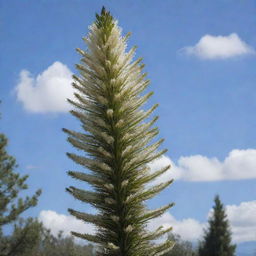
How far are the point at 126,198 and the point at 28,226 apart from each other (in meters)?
20.1

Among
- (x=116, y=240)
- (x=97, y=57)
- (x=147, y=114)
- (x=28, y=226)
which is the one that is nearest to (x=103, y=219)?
Result: (x=116, y=240)

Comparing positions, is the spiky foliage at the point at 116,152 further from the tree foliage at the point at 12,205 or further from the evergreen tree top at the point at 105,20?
the tree foliage at the point at 12,205

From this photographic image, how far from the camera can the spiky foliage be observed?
21.4ft

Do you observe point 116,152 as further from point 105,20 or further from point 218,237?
point 218,237

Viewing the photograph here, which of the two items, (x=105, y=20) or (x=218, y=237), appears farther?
(x=218, y=237)

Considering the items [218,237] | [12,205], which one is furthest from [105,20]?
[218,237]

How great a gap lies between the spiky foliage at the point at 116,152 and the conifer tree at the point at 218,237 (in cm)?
3405

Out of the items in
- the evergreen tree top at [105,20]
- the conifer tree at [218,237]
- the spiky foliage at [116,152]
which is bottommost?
the spiky foliage at [116,152]

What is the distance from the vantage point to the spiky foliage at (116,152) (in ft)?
21.4

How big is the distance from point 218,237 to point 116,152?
114ft

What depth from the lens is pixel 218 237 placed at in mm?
39438

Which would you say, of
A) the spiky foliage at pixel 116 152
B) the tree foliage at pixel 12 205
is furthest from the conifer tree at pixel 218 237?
the spiky foliage at pixel 116 152

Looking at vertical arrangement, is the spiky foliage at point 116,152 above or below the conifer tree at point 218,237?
below

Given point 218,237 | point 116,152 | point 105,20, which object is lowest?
point 116,152
